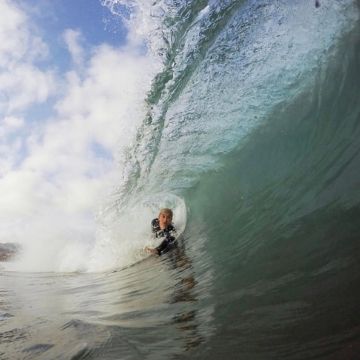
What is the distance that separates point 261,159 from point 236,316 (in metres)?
5.82

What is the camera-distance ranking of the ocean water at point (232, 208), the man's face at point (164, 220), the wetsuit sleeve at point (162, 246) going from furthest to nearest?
the man's face at point (164, 220), the wetsuit sleeve at point (162, 246), the ocean water at point (232, 208)

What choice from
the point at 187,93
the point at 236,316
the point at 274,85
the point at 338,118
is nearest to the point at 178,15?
the point at 187,93

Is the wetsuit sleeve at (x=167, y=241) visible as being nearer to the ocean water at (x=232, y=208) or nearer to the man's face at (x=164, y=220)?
the man's face at (x=164, y=220)

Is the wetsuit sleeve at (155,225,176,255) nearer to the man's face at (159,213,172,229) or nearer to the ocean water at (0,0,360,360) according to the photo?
the man's face at (159,213,172,229)

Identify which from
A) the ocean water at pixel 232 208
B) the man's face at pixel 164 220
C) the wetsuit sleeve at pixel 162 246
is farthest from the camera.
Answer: the man's face at pixel 164 220

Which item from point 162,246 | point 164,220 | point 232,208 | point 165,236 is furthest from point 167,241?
point 232,208

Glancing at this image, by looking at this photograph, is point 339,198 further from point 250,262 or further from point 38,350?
point 38,350

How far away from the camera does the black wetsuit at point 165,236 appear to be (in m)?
7.13

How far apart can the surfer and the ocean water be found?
0.37m

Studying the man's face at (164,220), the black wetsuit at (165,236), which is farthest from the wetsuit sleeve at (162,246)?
the man's face at (164,220)

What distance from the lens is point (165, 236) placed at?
7.57 m

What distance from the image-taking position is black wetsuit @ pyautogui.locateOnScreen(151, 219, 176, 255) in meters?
7.13

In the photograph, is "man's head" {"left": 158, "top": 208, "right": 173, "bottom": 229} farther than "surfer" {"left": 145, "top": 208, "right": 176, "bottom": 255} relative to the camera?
Yes

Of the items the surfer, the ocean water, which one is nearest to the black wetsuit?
the surfer
